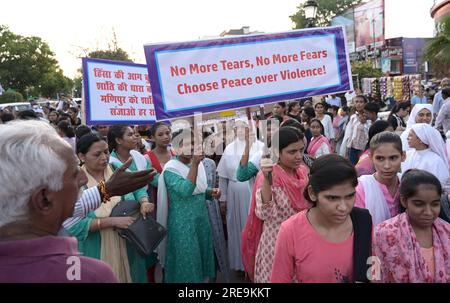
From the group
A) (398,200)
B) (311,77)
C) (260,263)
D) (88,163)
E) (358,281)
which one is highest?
(311,77)

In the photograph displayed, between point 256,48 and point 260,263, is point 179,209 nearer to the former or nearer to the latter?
point 260,263

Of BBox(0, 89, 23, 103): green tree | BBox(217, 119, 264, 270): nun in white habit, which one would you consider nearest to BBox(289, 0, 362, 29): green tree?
BBox(0, 89, 23, 103): green tree

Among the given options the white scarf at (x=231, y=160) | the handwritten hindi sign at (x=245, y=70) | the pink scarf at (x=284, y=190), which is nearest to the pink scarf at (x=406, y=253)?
the pink scarf at (x=284, y=190)

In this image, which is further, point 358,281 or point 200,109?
point 200,109

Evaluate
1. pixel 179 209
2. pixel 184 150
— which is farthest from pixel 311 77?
pixel 179 209

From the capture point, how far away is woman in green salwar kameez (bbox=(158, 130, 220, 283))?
347cm

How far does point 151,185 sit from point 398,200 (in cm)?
228

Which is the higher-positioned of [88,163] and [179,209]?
[88,163]

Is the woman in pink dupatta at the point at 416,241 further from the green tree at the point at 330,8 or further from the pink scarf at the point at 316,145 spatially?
the green tree at the point at 330,8

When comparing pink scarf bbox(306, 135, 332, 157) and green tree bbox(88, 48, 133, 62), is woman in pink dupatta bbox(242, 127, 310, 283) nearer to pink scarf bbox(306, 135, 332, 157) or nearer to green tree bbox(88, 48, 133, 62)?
pink scarf bbox(306, 135, 332, 157)

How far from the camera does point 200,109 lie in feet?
11.0

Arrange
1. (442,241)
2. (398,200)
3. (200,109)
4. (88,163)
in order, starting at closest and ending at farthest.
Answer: (442,241) < (398,200) < (88,163) < (200,109)

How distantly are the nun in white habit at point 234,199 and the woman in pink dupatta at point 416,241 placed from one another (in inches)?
89.6

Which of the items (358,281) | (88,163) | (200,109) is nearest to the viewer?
(358,281)
